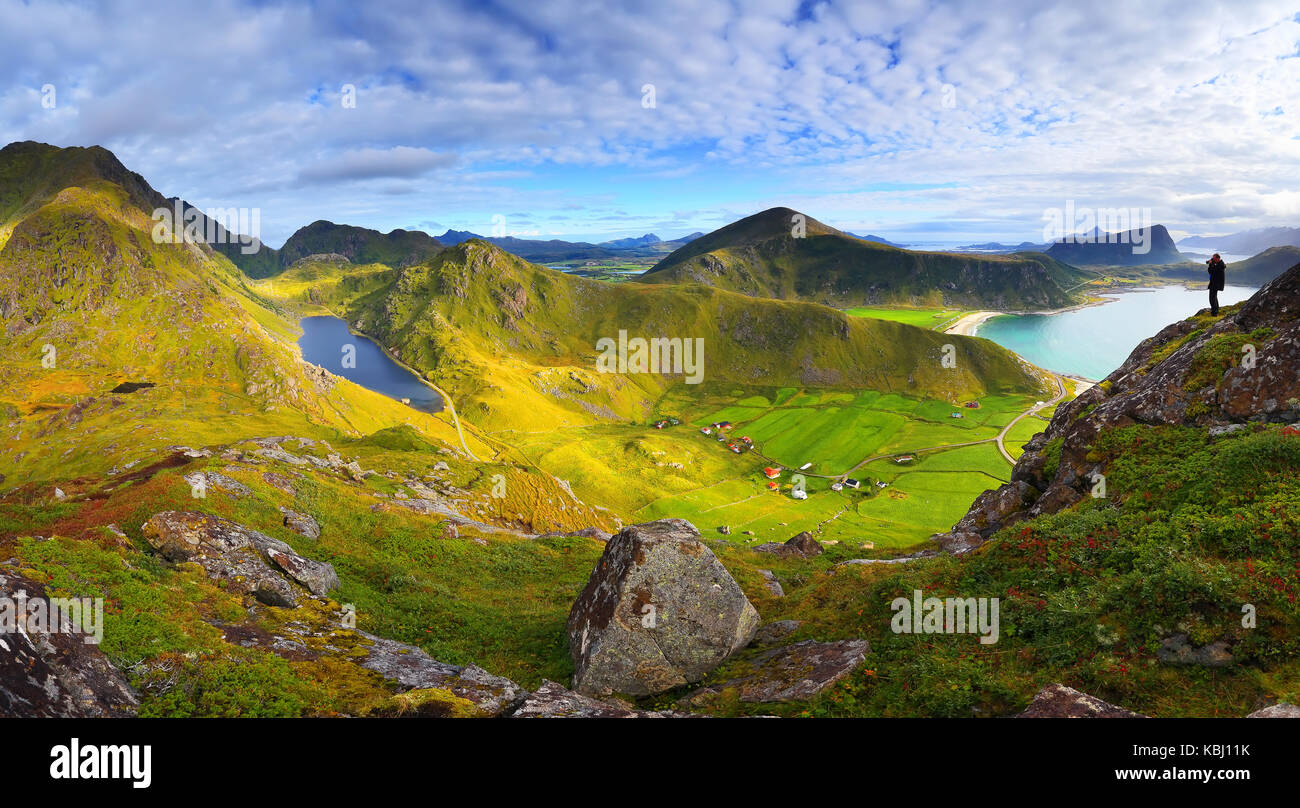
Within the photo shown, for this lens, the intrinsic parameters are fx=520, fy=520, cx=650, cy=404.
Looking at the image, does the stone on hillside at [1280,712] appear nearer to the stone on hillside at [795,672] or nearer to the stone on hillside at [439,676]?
the stone on hillside at [795,672]

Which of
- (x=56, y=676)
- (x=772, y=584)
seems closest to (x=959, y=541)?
(x=772, y=584)

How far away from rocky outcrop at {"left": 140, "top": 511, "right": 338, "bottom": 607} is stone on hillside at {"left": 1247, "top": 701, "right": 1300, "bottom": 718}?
2984 centimetres

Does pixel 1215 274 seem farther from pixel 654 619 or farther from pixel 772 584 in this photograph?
pixel 654 619

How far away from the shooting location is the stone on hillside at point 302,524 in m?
30.9

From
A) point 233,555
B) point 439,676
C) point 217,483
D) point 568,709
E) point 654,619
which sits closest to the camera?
point 568,709

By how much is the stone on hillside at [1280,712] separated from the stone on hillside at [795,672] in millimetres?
8388

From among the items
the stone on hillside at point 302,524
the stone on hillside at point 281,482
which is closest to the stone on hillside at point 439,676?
the stone on hillside at point 302,524

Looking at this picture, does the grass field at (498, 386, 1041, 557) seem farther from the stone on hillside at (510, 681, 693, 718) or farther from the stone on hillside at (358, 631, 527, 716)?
the stone on hillside at (510, 681, 693, 718)

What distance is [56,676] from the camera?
1167 cm

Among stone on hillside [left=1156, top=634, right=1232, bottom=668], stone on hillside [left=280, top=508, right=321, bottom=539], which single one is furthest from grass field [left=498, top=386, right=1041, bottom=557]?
stone on hillside [left=1156, top=634, right=1232, bottom=668]

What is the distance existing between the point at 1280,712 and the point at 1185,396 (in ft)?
74.0

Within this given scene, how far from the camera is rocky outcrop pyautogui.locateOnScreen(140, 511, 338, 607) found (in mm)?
21656
